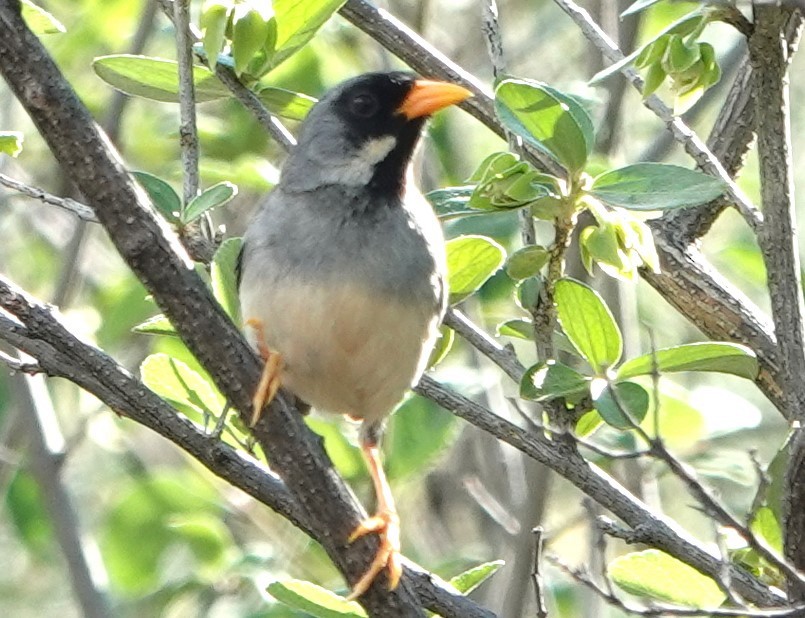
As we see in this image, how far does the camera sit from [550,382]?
8.95 feet

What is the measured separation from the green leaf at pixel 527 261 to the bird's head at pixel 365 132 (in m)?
0.81

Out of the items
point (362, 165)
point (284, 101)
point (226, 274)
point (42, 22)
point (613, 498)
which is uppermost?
point (42, 22)

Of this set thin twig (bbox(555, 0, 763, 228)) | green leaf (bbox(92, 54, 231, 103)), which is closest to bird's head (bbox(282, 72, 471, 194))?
green leaf (bbox(92, 54, 231, 103))

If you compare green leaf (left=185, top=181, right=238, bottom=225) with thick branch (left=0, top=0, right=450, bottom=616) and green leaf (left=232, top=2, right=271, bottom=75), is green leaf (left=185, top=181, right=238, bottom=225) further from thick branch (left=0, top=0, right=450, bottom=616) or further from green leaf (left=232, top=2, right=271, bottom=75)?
thick branch (left=0, top=0, right=450, bottom=616)

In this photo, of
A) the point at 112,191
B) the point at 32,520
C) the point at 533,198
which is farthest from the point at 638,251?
the point at 32,520

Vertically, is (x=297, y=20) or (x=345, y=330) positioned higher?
(x=297, y=20)

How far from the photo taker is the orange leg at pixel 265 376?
2.36 meters

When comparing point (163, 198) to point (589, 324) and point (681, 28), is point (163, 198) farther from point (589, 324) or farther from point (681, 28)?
point (681, 28)

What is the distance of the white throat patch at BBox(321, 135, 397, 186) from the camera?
357 cm

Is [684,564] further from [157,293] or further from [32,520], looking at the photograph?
[32,520]

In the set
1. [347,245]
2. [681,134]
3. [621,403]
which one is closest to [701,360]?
[621,403]

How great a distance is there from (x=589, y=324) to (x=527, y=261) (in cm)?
20

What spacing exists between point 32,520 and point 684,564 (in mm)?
3044

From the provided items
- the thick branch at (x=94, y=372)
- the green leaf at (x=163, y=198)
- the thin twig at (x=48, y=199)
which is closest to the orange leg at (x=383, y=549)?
the thick branch at (x=94, y=372)
